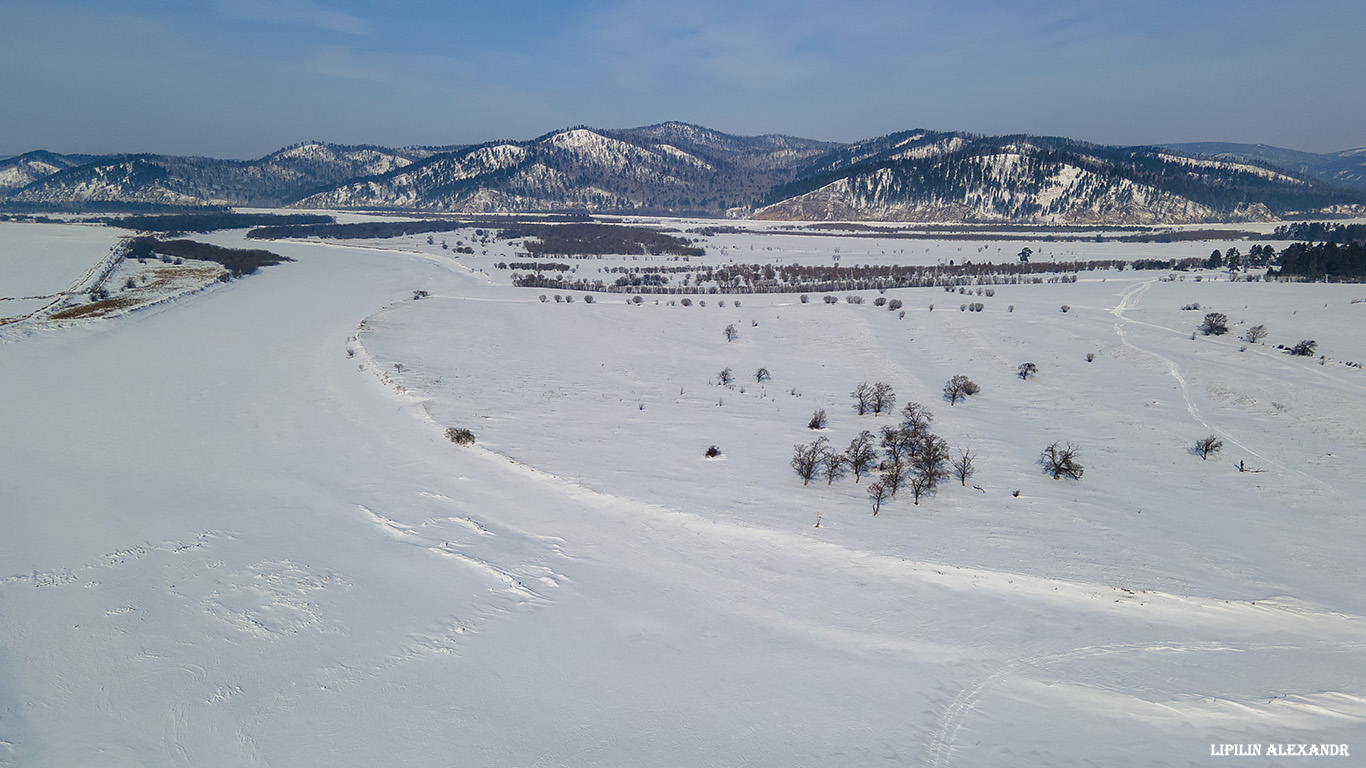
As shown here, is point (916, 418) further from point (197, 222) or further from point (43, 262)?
point (197, 222)

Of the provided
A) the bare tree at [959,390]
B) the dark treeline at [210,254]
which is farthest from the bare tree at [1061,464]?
the dark treeline at [210,254]

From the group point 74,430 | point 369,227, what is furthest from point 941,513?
point 369,227

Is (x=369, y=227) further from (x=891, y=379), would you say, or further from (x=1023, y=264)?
(x=891, y=379)

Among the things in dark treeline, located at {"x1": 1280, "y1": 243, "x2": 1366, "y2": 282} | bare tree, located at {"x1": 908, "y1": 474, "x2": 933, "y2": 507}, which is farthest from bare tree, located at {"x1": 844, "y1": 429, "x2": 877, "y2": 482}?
dark treeline, located at {"x1": 1280, "y1": 243, "x2": 1366, "y2": 282}

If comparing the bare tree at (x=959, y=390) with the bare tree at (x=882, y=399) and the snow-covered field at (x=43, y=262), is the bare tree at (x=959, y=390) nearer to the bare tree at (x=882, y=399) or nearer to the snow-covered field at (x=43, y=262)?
the bare tree at (x=882, y=399)

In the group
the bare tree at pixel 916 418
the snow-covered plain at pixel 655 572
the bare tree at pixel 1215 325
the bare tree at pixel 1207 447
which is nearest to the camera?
the snow-covered plain at pixel 655 572
